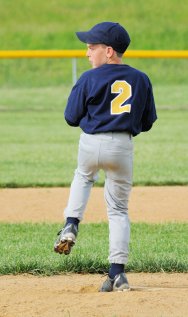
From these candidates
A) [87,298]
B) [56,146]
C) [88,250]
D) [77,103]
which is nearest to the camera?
[87,298]

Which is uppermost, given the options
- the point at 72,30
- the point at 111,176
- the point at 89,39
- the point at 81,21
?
the point at 81,21

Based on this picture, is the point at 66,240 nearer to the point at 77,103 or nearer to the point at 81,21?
the point at 77,103

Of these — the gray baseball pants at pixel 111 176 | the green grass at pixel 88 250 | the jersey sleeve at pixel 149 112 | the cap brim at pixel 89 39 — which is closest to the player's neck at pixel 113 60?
the cap brim at pixel 89 39

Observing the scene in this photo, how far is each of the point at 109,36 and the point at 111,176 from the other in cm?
79

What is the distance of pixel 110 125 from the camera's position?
17.5ft

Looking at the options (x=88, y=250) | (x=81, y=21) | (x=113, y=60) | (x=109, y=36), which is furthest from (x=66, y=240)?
(x=81, y=21)

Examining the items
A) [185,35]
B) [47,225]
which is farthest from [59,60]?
[47,225]

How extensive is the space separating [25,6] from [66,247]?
35.1 m

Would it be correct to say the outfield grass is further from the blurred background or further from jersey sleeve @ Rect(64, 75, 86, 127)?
jersey sleeve @ Rect(64, 75, 86, 127)

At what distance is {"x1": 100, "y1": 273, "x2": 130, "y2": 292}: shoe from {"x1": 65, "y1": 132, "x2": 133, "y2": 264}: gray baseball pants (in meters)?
0.09

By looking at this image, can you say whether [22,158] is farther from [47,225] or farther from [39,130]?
[47,225]

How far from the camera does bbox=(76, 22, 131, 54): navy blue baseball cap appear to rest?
214 inches

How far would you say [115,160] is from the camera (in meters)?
5.38

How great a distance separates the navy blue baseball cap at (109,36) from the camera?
543cm
